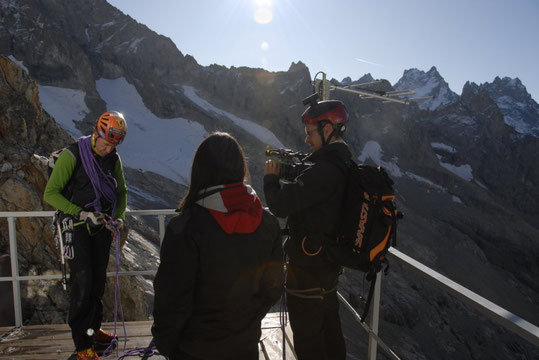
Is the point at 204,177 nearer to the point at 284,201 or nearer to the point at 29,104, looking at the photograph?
the point at 284,201

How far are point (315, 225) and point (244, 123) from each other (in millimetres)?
55619

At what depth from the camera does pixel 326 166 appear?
2.49m

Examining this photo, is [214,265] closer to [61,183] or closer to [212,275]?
[212,275]

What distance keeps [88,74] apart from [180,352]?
5335cm

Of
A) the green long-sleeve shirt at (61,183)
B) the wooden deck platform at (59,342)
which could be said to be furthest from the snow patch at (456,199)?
the green long-sleeve shirt at (61,183)

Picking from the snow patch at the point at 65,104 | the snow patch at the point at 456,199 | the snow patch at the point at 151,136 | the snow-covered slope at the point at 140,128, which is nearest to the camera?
the snow patch at the point at 65,104

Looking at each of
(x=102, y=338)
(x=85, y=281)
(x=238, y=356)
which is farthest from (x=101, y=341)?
(x=238, y=356)

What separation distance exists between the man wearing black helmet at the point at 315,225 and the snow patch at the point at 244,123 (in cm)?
4974

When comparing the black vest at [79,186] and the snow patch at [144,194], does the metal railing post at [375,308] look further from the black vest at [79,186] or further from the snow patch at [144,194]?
the snow patch at [144,194]

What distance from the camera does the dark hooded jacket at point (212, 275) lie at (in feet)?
5.68

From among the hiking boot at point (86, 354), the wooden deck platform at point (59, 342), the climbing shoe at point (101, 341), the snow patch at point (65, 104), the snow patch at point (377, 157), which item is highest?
the snow patch at point (65, 104)

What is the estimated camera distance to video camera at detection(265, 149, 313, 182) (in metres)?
2.73

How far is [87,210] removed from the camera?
342cm

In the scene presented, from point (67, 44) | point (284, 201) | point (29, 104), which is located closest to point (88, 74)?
point (67, 44)
